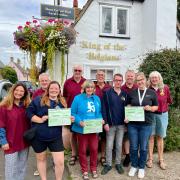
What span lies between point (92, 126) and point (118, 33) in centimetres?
546

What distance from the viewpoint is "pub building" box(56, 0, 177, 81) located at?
8.66 metres

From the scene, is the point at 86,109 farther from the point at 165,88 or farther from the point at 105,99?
A: the point at 165,88

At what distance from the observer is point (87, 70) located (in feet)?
28.6

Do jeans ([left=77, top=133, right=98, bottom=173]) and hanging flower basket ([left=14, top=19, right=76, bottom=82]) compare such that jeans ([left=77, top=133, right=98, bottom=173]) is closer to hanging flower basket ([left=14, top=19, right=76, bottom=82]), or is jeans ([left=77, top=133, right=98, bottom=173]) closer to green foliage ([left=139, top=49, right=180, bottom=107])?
green foliage ([left=139, top=49, right=180, bottom=107])

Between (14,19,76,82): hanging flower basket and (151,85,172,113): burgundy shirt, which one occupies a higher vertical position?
(14,19,76,82): hanging flower basket

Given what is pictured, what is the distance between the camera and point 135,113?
178 inches

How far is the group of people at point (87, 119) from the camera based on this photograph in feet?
12.3

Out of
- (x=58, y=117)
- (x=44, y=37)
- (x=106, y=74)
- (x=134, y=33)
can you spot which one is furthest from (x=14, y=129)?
(x=134, y=33)

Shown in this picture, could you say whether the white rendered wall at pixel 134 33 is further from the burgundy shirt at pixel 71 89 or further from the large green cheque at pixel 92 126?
the large green cheque at pixel 92 126

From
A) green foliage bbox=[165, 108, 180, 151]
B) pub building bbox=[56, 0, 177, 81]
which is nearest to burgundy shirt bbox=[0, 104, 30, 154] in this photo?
green foliage bbox=[165, 108, 180, 151]

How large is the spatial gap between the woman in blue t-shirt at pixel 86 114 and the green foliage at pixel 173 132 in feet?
7.60

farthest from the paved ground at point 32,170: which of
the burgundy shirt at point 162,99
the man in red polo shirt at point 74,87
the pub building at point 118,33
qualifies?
the pub building at point 118,33

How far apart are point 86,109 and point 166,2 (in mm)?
6352

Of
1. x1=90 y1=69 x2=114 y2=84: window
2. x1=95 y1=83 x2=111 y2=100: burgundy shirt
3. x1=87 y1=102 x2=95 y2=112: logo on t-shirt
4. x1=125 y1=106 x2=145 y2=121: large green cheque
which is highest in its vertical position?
x1=90 y1=69 x2=114 y2=84: window
